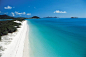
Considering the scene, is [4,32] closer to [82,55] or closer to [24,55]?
[24,55]

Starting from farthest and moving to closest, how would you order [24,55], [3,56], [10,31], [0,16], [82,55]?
[0,16], [10,31], [82,55], [24,55], [3,56]

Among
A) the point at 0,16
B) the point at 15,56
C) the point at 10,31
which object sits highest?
the point at 0,16

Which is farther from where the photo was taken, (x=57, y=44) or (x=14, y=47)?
(x=57, y=44)

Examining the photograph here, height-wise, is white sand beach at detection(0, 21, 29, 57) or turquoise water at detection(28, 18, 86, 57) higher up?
white sand beach at detection(0, 21, 29, 57)

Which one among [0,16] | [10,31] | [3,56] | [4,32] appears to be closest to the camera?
[3,56]

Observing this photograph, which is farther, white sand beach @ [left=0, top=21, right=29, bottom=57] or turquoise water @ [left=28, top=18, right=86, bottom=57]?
turquoise water @ [left=28, top=18, right=86, bottom=57]

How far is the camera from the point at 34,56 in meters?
5.00

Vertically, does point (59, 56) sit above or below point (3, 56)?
below

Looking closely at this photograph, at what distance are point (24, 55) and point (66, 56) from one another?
2851 millimetres

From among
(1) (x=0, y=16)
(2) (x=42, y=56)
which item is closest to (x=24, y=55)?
(2) (x=42, y=56)

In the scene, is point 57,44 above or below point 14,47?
below

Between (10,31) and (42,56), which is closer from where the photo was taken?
(42,56)

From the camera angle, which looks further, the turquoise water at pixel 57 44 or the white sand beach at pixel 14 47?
the turquoise water at pixel 57 44

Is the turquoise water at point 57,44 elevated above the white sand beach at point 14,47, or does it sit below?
below
